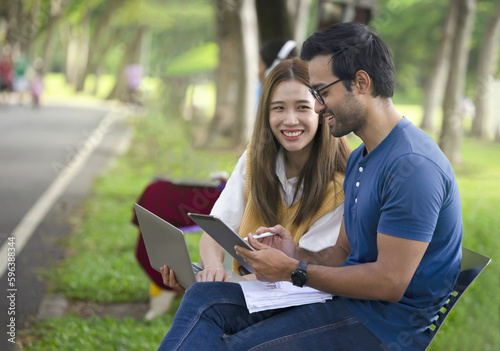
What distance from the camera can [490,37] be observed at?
15.4 m

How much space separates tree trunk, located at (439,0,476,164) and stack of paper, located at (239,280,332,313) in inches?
357

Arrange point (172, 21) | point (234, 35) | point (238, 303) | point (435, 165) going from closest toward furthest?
point (435, 165), point (238, 303), point (234, 35), point (172, 21)

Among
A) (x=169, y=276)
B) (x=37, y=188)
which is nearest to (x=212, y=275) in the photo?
(x=169, y=276)

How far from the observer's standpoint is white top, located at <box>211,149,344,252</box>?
273cm

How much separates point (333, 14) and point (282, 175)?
350cm

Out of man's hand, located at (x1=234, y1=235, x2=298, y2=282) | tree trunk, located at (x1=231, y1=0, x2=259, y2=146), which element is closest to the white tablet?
man's hand, located at (x1=234, y1=235, x2=298, y2=282)

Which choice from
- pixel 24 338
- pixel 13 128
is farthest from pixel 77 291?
pixel 13 128

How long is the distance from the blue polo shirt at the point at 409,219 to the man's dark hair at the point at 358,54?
0.54ft

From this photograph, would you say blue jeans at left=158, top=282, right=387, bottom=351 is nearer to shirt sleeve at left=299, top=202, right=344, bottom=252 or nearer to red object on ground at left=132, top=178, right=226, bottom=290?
shirt sleeve at left=299, top=202, right=344, bottom=252

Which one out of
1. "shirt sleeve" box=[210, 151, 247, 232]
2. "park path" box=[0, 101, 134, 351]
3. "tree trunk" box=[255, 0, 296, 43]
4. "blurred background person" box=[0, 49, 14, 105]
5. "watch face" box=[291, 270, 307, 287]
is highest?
"tree trunk" box=[255, 0, 296, 43]

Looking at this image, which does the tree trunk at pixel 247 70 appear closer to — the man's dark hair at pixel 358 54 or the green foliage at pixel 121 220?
the green foliage at pixel 121 220

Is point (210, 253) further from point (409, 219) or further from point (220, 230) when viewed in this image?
point (409, 219)

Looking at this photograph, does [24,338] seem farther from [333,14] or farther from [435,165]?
[333,14]

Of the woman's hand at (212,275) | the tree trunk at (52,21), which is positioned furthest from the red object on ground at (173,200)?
the tree trunk at (52,21)
